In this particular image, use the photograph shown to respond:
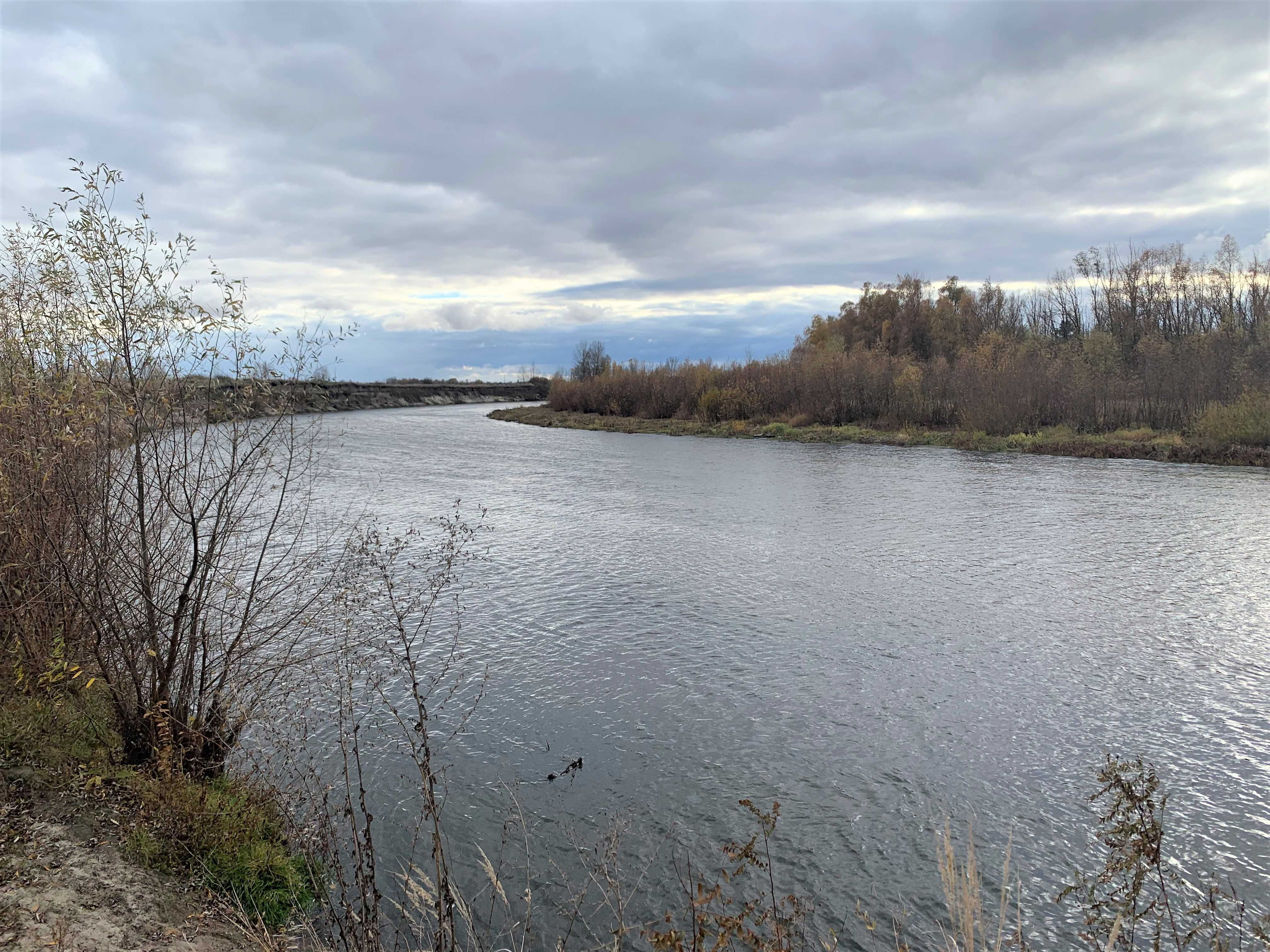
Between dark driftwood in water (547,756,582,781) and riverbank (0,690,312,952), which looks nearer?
riverbank (0,690,312,952)

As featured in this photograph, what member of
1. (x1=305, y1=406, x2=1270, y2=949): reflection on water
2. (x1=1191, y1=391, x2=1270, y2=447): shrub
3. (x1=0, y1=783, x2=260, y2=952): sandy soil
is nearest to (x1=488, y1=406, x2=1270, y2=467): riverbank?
(x1=1191, y1=391, x2=1270, y2=447): shrub

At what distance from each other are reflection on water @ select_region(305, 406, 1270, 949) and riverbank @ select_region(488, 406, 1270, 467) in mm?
9889

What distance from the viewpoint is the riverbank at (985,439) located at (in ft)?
93.5

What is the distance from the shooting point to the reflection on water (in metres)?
6.11

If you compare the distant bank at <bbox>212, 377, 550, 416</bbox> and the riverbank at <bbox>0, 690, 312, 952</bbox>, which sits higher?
the distant bank at <bbox>212, 377, 550, 416</bbox>

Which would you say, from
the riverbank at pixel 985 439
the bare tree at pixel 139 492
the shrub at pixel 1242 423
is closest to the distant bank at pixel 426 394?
the bare tree at pixel 139 492

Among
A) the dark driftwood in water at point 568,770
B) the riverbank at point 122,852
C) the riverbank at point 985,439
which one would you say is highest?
the riverbank at point 985,439

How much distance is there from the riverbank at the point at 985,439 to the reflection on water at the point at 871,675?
32.4ft

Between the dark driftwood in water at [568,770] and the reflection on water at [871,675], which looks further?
the dark driftwood in water at [568,770]

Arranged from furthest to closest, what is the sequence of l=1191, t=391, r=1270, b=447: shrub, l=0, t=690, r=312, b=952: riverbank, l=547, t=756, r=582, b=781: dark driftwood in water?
l=1191, t=391, r=1270, b=447: shrub, l=547, t=756, r=582, b=781: dark driftwood in water, l=0, t=690, r=312, b=952: riverbank

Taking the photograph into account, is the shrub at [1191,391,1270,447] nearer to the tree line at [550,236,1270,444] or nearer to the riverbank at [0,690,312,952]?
the tree line at [550,236,1270,444]

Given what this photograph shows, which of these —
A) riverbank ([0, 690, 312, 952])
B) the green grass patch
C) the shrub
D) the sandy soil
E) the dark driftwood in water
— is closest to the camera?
the sandy soil

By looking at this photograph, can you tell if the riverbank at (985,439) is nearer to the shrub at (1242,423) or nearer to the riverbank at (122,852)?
the shrub at (1242,423)

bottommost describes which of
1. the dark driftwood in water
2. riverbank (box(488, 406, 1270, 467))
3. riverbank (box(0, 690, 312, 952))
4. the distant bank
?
the dark driftwood in water
